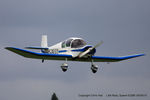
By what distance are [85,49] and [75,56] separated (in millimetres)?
1262

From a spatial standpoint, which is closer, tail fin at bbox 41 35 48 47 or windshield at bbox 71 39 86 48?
windshield at bbox 71 39 86 48

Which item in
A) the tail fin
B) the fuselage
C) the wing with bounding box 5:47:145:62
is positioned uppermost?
the tail fin

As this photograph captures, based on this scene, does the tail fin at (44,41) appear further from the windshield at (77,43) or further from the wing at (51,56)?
the windshield at (77,43)

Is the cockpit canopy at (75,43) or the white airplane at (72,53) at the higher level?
the cockpit canopy at (75,43)

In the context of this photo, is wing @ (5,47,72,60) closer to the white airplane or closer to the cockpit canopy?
the white airplane

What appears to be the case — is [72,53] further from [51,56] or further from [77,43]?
[51,56]

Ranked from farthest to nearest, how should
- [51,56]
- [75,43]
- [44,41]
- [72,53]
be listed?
[44,41] → [75,43] → [72,53] → [51,56]

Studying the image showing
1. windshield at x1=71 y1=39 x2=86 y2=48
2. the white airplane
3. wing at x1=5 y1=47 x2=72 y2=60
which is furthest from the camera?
windshield at x1=71 y1=39 x2=86 y2=48

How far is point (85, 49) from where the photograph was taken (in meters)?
44.8

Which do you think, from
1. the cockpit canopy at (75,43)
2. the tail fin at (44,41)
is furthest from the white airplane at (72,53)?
the tail fin at (44,41)


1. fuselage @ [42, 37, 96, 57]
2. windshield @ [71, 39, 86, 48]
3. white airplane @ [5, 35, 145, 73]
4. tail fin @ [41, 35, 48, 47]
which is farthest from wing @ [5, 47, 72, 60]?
tail fin @ [41, 35, 48, 47]

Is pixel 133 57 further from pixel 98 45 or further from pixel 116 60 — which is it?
pixel 98 45

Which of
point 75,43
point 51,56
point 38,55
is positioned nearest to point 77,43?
point 75,43

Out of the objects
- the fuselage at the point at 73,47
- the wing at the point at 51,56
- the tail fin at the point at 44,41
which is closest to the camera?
the wing at the point at 51,56
